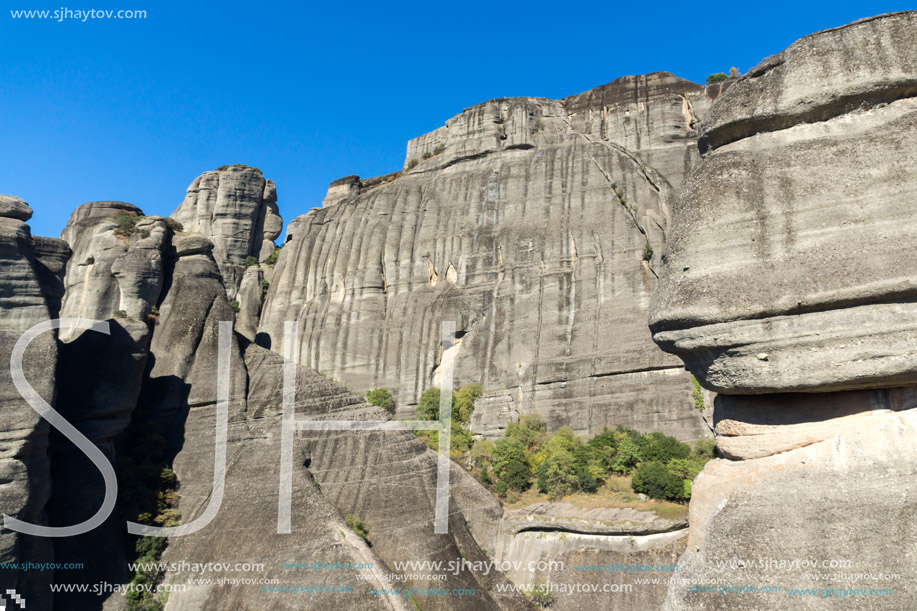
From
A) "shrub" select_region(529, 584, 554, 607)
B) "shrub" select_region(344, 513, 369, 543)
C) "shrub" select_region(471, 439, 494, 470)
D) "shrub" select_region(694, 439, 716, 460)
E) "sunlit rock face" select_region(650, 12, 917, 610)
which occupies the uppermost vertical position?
"sunlit rock face" select_region(650, 12, 917, 610)

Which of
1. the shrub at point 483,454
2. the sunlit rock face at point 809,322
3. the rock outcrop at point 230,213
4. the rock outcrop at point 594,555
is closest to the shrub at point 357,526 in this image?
the rock outcrop at point 594,555

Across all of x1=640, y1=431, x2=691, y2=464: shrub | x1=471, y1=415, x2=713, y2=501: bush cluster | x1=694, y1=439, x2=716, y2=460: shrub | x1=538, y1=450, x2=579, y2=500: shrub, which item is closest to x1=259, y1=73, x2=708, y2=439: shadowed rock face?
x1=694, y1=439, x2=716, y2=460: shrub

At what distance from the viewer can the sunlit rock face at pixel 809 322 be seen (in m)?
5.47

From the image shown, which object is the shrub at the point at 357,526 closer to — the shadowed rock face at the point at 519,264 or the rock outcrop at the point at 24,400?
the rock outcrop at the point at 24,400

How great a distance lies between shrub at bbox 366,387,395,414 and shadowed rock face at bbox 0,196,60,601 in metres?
20.2

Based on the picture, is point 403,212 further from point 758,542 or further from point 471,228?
point 758,542

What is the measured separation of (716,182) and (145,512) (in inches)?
787

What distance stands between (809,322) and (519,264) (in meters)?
32.4

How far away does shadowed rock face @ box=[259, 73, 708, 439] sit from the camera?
33.7 meters

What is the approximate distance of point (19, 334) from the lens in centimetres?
1777

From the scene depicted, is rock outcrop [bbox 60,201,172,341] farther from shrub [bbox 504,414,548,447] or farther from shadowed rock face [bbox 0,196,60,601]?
shrub [bbox 504,414,548,447]

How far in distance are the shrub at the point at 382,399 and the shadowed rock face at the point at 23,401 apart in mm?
20212

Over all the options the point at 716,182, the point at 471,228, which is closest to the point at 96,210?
the point at 471,228

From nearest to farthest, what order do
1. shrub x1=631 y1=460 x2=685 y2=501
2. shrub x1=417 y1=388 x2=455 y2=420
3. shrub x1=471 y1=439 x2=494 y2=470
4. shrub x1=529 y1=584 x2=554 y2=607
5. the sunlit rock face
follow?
the sunlit rock face → shrub x1=529 y1=584 x2=554 y2=607 → shrub x1=631 y1=460 x2=685 y2=501 → shrub x1=471 y1=439 x2=494 y2=470 → shrub x1=417 y1=388 x2=455 y2=420
